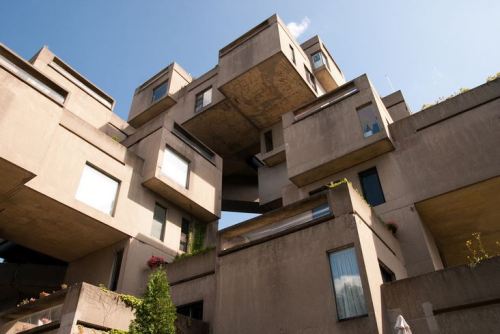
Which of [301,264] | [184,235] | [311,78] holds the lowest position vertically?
[301,264]

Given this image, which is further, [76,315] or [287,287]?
[287,287]

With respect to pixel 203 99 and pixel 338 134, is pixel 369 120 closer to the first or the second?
pixel 338 134

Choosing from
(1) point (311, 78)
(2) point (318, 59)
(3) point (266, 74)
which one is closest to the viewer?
(3) point (266, 74)

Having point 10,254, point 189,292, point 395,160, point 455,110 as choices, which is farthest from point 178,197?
point 10,254

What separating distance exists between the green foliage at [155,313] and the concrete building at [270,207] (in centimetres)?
148

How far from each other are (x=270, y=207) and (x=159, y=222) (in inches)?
363

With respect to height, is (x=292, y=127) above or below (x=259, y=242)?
above

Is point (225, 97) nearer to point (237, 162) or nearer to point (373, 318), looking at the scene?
point (237, 162)

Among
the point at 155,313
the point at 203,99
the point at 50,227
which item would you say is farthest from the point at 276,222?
the point at 203,99

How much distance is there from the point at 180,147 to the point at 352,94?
9.99 m

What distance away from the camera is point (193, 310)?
15.1 meters

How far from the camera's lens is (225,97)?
27.3 m

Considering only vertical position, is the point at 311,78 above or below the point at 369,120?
above

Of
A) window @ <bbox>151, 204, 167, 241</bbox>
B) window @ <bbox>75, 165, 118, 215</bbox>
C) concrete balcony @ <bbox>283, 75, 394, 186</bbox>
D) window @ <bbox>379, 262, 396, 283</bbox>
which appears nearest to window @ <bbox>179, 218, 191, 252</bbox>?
→ window @ <bbox>151, 204, 167, 241</bbox>
